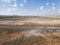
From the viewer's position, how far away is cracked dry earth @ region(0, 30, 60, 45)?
2408 millimetres

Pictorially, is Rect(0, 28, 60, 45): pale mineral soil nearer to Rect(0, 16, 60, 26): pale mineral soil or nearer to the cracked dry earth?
the cracked dry earth

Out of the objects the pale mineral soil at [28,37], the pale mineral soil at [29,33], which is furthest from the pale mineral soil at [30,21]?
the pale mineral soil at [28,37]

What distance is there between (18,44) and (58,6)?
1079 mm

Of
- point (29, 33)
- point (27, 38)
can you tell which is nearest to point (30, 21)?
point (29, 33)

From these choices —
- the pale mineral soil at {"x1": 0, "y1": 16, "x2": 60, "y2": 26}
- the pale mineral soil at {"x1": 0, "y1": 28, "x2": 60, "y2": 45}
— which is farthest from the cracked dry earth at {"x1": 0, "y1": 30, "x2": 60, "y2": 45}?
the pale mineral soil at {"x1": 0, "y1": 16, "x2": 60, "y2": 26}

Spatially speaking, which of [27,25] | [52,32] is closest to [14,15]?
[27,25]

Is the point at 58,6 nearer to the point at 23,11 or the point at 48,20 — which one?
the point at 48,20

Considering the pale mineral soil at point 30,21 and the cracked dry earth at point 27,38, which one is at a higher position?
the pale mineral soil at point 30,21

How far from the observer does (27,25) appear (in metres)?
2.47

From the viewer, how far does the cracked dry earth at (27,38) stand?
7.90 feet

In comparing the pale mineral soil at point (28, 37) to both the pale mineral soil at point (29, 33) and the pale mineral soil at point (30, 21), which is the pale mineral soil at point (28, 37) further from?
the pale mineral soil at point (30, 21)

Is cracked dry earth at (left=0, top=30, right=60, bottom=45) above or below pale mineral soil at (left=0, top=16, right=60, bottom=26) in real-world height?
below

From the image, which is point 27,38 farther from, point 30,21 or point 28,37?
point 30,21

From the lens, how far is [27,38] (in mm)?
2434
